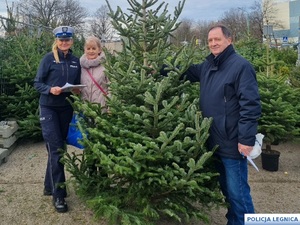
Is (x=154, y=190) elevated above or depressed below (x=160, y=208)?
above

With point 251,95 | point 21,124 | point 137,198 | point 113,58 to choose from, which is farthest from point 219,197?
point 21,124

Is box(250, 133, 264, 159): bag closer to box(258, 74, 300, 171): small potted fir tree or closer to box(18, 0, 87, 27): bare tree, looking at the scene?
box(258, 74, 300, 171): small potted fir tree

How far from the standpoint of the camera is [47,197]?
15.0ft

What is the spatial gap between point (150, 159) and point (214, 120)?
722 mm

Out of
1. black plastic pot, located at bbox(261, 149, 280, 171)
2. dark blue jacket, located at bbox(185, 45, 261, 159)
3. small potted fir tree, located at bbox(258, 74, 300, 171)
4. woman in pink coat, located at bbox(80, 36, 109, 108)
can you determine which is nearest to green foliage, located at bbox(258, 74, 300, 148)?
small potted fir tree, located at bbox(258, 74, 300, 171)

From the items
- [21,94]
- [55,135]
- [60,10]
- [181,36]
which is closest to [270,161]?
[55,135]

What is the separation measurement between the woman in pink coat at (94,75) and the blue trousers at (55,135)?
0.38m

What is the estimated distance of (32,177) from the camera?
539cm

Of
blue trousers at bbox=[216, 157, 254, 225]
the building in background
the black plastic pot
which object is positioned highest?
the building in background

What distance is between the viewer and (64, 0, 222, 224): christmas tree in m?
2.98

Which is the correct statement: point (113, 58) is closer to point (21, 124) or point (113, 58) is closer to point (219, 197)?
point (219, 197)

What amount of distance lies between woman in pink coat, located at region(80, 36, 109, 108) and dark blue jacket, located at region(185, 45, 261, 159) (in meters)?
1.28

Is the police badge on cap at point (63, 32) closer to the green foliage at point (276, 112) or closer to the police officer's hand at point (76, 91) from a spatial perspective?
the police officer's hand at point (76, 91)

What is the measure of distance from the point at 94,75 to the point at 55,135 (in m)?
0.85
